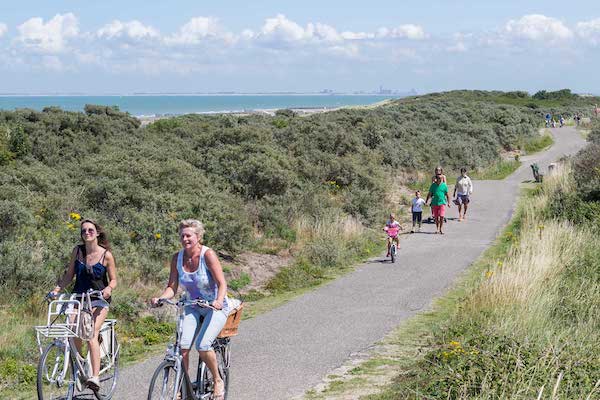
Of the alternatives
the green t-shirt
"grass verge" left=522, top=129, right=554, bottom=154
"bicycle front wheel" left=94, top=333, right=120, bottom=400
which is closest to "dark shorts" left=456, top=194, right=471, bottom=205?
the green t-shirt

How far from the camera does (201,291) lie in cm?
605

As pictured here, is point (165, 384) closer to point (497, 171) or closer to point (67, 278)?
point (67, 278)

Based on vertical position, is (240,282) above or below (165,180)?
Answer: below

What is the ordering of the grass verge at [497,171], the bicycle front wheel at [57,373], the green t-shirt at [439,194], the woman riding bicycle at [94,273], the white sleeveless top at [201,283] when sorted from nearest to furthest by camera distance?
1. the white sleeveless top at [201,283]
2. the bicycle front wheel at [57,373]
3. the woman riding bicycle at [94,273]
4. the green t-shirt at [439,194]
5. the grass verge at [497,171]

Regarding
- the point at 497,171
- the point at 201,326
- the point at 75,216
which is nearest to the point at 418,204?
the point at 75,216

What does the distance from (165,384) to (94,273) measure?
1516mm

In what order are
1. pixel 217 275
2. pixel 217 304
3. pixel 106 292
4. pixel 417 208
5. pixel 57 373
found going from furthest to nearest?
pixel 417 208, pixel 106 292, pixel 57 373, pixel 217 275, pixel 217 304

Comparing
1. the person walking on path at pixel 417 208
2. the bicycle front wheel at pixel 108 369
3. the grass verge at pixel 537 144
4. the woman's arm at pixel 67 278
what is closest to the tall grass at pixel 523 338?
the bicycle front wheel at pixel 108 369

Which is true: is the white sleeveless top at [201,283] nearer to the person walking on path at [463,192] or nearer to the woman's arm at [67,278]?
the woman's arm at [67,278]

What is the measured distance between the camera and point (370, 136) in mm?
31500

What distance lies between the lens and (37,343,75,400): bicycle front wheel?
6.24 m

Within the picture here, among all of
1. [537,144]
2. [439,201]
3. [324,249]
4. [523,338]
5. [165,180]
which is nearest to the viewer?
[523,338]

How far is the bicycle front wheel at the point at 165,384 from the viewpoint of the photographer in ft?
18.7

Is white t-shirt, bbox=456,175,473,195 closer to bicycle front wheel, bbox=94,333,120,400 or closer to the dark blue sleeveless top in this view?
bicycle front wheel, bbox=94,333,120,400
